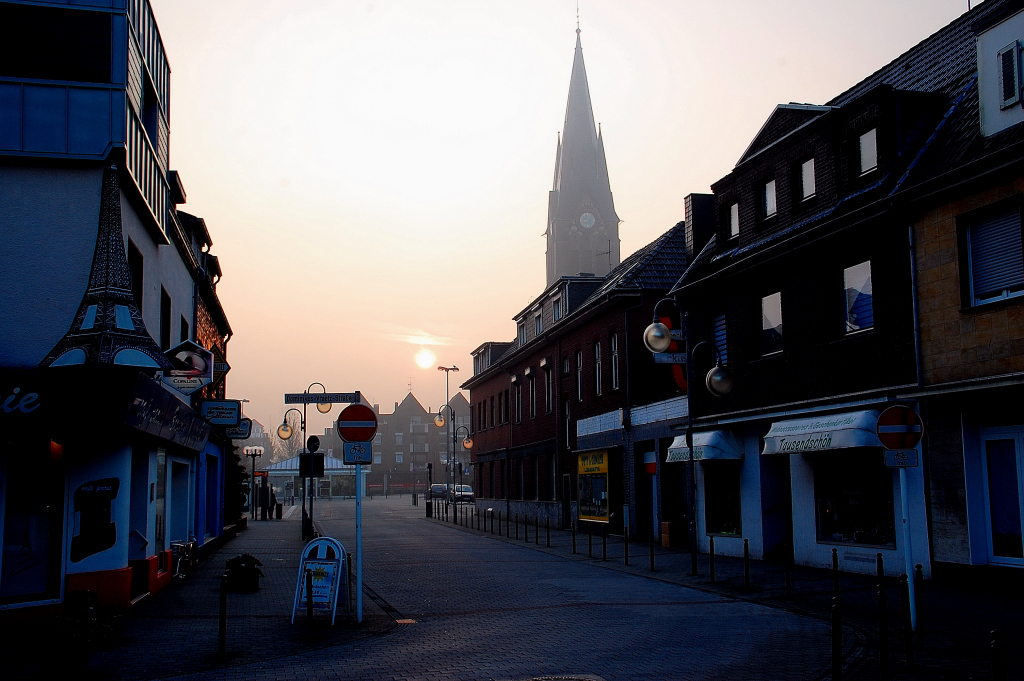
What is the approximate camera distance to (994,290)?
A: 47.6 feet

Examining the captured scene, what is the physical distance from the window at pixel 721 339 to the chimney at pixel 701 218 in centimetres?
457

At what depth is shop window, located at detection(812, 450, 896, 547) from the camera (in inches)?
688

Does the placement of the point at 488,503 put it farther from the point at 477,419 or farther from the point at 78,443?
the point at 78,443

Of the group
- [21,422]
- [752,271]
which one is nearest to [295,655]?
[21,422]

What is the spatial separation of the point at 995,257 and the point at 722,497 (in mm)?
10602

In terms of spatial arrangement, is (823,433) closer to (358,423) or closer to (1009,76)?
(1009,76)

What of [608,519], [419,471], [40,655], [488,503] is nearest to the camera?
[40,655]

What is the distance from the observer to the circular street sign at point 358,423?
13445 mm

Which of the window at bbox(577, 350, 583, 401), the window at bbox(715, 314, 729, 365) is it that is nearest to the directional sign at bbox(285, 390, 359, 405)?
the window at bbox(715, 314, 729, 365)

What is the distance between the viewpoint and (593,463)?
1314 inches

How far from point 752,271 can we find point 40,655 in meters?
16.3

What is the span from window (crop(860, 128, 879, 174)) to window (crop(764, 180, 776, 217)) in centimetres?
319

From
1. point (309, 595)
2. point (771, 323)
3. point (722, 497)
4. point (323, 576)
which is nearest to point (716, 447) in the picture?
point (722, 497)

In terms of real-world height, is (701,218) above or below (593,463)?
above
